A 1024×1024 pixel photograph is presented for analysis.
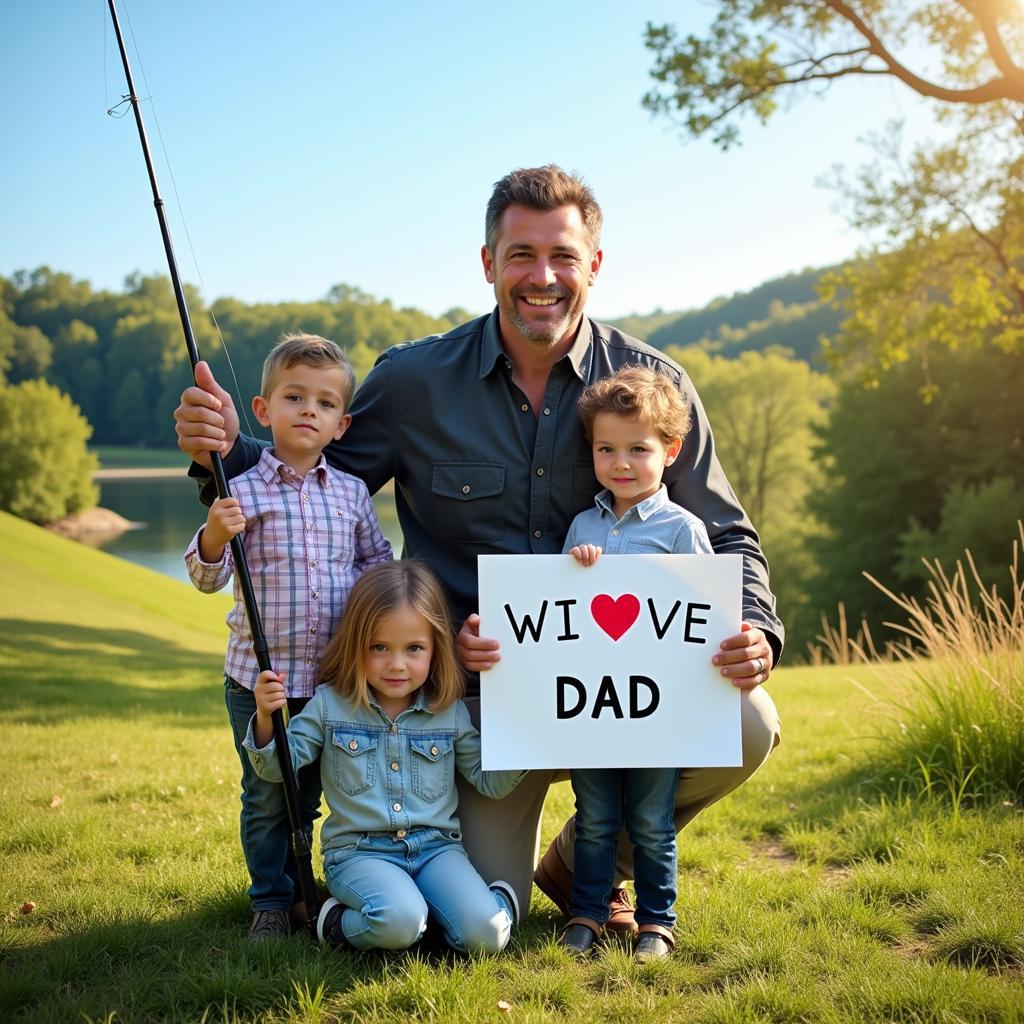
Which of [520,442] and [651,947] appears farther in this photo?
[520,442]

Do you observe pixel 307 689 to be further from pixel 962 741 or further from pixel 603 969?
pixel 962 741

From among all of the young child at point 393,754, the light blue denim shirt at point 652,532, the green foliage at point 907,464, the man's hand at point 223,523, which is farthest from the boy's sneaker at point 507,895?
the green foliage at point 907,464

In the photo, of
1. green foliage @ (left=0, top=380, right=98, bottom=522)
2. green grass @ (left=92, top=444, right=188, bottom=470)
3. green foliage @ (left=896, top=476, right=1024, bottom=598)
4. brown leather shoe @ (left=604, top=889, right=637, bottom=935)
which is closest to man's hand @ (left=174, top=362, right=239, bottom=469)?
brown leather shoe @ (left=604, top=889, right=637, bottom=935)

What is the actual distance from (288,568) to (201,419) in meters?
0.58

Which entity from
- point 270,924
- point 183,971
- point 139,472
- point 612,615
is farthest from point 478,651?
point 139,472

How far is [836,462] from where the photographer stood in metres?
28.5

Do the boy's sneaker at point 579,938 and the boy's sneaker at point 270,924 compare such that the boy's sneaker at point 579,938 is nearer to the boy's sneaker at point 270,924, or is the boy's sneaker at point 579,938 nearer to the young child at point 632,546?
the young child at point 632,546

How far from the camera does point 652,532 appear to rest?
365cm

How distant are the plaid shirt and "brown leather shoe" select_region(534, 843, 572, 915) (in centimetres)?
116

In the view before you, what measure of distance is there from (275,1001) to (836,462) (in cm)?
2747

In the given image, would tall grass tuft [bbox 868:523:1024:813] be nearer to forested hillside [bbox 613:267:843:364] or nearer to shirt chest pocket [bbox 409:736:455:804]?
shirt chest pocket [bbox 409:736:455:804]

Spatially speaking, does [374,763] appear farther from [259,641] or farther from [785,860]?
[785,860]

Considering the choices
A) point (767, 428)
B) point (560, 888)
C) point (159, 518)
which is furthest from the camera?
point (159, 518)

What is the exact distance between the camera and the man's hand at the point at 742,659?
11.4ft
